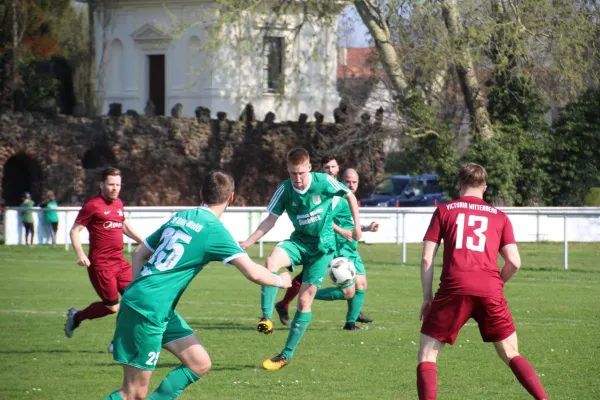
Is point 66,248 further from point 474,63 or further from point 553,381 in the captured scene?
point 553,381

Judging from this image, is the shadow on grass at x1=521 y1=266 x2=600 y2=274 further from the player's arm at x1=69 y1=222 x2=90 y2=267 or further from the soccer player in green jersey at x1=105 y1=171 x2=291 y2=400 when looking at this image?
the soccer player in green jersey at x1=105 y1=171 x2=291 y2=400

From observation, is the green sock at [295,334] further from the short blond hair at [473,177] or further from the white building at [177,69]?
the white building at [177,69]

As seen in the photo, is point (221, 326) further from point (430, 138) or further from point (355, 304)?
point (430, 138)

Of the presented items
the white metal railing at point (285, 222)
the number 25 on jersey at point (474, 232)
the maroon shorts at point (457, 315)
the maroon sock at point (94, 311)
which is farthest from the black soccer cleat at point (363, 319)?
the white metal railing at point (285, 222)

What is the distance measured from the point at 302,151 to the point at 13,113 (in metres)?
27.4

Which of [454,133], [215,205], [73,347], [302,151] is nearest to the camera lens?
[215,205]

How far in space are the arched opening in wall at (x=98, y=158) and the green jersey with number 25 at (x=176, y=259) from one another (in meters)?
31.5

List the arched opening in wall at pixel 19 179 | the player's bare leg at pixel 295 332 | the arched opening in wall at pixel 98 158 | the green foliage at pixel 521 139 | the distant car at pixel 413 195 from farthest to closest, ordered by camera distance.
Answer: the arched opening in wall at pixel 98 158, the distant car at pixel 413 195, the arched opening in wall at pixel 19 179, the green foliage at pixel 521 139, the player's bare leg at pixel 295 332

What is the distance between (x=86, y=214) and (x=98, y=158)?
27279 mm

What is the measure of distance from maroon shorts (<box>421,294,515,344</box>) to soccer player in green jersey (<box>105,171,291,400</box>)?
3.69 feet

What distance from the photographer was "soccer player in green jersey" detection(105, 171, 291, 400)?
621 centimetres

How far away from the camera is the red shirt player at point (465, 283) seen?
22.4ft

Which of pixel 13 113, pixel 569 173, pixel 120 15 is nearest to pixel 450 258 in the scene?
pixel 569 173

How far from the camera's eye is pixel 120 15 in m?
43.3
